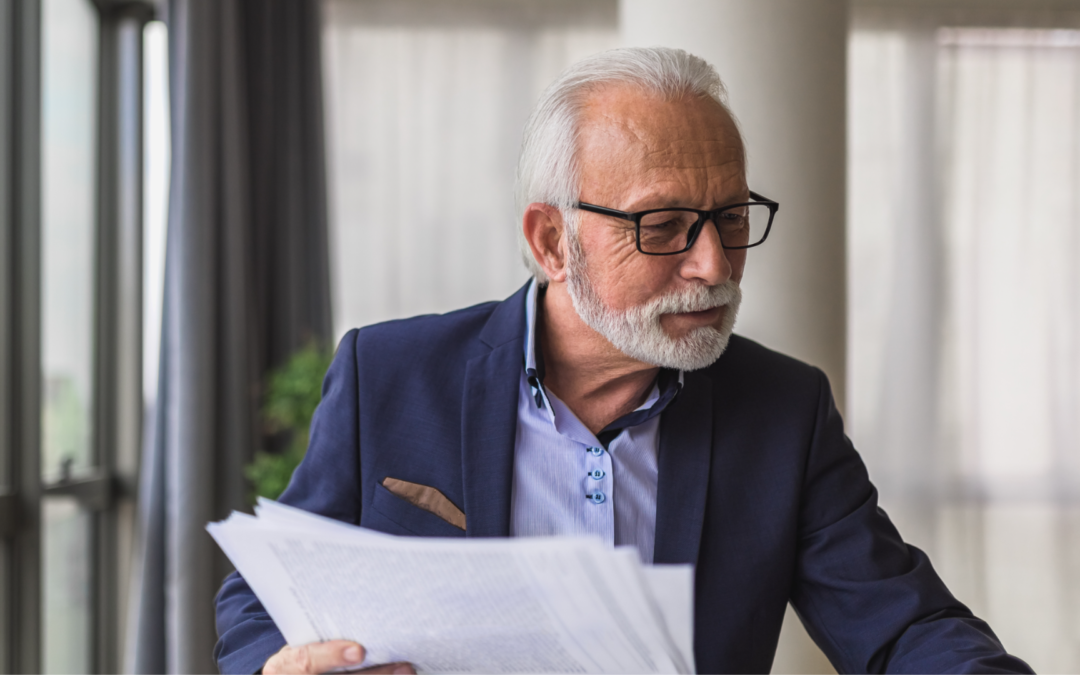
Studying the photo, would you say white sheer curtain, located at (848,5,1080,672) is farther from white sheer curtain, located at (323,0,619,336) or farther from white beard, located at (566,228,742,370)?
white beard, located at (566,228,742,370)

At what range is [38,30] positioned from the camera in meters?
2.33

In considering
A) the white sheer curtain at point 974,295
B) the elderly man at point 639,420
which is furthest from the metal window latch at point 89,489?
the white sheer curtain at point 974,295

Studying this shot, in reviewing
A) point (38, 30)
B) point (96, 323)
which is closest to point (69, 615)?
point (96, 323)

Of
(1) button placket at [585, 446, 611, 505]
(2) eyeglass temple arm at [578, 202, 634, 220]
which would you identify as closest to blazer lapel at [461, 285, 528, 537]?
(1) button placket at [585, 446, 611, 505]

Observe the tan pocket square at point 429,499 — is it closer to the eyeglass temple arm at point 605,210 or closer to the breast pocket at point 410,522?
the breast pocket at point 410,522

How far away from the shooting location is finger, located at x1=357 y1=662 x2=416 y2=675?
829mm

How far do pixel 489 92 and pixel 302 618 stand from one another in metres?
3.25

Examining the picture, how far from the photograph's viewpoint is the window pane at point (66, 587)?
8.71 ft

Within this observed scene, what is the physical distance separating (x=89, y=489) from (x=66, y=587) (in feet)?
1.08

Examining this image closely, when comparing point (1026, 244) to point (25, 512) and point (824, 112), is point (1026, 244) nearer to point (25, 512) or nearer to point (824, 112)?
point (824, 112)

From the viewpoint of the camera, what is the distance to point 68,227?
2779 mm

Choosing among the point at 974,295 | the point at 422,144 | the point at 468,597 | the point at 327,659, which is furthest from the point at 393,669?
the point at 974,295

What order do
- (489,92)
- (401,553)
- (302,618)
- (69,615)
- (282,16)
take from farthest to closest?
1. (489,92)
2. (282,16)
3. (69,615)
4. (302,618)
5. (401,553)

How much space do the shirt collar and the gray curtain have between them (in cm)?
194
